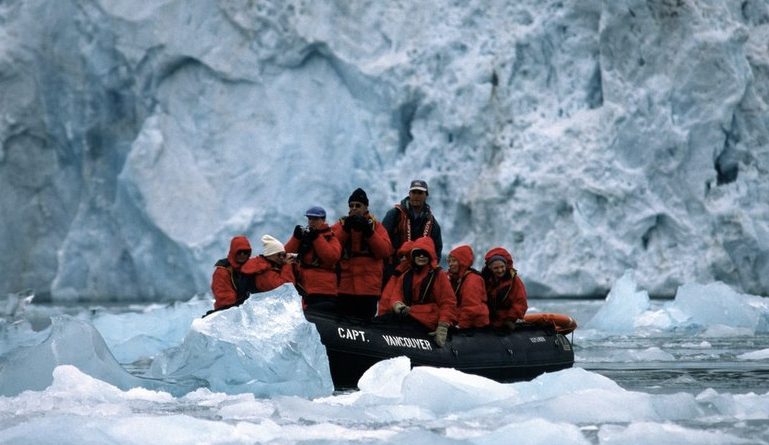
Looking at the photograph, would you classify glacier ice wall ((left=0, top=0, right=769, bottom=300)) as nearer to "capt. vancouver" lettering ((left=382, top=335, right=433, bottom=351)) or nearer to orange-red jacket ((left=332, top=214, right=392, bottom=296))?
orange-red jacket ((left=332, top=214, right=392, bottom=296))

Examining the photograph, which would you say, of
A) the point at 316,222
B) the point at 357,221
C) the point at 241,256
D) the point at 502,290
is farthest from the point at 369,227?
the point at 502,290

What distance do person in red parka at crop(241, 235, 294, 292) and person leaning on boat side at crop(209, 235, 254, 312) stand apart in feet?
0.18

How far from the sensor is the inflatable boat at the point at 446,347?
24.5ft

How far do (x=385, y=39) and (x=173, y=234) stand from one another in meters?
4.35

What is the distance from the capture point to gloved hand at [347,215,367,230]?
7.75 meters

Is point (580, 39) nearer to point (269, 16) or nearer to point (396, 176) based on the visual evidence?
point (396, 176)

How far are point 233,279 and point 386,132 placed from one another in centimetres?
1079

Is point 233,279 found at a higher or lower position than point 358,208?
lower

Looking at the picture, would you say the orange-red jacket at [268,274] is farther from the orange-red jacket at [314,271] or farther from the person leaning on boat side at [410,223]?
the person leaning on boat side at [410,223]

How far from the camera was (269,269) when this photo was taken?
8.26 metres

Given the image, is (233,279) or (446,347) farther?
(233,279)

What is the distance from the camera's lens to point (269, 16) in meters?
19.0

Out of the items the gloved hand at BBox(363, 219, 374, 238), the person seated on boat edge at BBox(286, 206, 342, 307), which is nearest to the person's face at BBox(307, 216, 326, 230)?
the person seated on boat edge at BBox(286, 206, 342, 307)

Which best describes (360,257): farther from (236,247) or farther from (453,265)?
(236,247)
